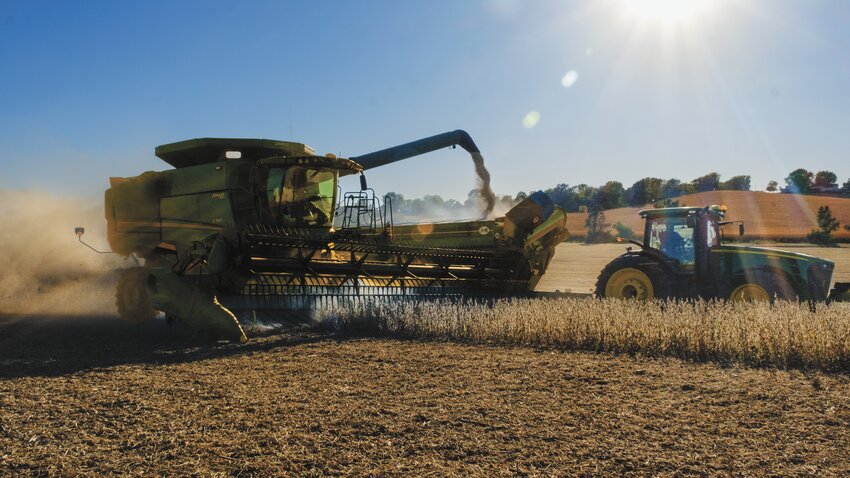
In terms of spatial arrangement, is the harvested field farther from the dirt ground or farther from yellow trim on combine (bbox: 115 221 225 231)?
yellow trim on combine (bbox: 115 221 225 231)

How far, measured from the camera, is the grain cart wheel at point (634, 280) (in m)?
8.53

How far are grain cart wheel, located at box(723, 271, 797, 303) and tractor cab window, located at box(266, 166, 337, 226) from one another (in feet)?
20.8

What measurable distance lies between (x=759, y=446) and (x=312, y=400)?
2984 millimetres

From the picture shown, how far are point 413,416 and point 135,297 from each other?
6.76 meters

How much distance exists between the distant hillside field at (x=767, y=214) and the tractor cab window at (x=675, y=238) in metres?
41.6

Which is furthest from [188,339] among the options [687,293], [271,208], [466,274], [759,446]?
[687,293]

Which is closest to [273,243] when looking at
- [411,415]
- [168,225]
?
[168,225]

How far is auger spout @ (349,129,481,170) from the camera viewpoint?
13.4 m

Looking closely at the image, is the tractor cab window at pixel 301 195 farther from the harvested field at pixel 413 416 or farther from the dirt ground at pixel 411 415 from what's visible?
the harvested field at pixel 413 416

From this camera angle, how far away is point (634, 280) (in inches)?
347

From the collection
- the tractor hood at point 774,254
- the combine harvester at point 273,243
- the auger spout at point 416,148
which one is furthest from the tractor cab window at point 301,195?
the tractor hood at point 774,254

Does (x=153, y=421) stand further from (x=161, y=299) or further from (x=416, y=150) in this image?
(x=416, y=150)

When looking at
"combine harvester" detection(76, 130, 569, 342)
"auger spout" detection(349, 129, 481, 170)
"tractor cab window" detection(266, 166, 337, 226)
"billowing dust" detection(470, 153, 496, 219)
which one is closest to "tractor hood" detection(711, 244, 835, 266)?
"combine harvester" detection(76, 130, 569, 342)

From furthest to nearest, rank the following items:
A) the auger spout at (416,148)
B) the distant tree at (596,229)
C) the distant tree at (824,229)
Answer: the distant tree at (596,229), the distant tree at (824,229), the auger spout at (416,148)
